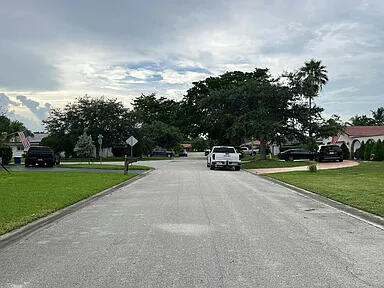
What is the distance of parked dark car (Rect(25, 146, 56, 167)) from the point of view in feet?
110

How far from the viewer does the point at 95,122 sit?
180 feet

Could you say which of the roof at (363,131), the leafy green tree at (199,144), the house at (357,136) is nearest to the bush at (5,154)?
the house at (357,136)

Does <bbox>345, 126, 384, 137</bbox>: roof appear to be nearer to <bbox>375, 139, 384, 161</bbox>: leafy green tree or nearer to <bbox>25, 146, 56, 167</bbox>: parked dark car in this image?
<bbox>375, 139, 384, 161</bbox>: leafy green tree

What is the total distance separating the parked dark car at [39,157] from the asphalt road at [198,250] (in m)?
24.9

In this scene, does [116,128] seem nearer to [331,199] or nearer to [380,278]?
[331,199]

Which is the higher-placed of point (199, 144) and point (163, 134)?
point (199, 144)

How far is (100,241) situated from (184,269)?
222 cm

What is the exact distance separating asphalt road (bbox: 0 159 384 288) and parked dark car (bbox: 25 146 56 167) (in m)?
24.9

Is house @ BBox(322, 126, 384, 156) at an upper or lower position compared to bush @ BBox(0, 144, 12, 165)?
upper

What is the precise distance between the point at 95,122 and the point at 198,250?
165 ft

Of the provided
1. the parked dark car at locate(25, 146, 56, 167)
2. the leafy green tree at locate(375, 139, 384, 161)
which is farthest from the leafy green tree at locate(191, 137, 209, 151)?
the parked dark car at locate(25, 146, 56, 167)

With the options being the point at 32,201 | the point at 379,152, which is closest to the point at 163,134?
the point at 379,152

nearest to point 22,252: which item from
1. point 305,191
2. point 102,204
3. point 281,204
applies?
point 102,204

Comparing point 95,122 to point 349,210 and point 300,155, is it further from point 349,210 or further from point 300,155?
point 349,210
